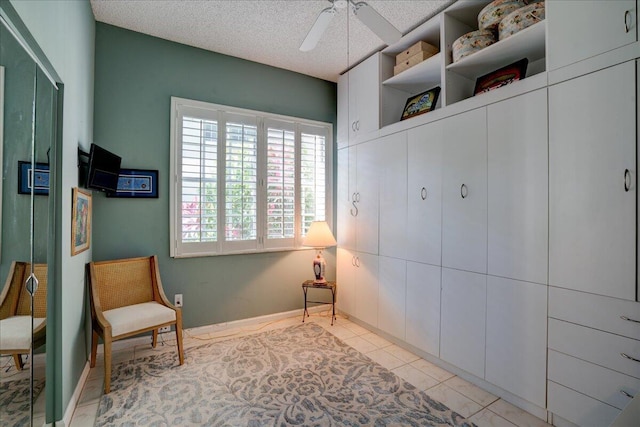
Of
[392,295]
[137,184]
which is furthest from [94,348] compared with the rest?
[392,295]

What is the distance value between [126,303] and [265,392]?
1.52 m

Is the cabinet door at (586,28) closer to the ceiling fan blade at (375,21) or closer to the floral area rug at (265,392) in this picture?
the ceiling fan blade at (375,21)

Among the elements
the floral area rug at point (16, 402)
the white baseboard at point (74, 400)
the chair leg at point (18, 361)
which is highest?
the chair leg at point (18, 361)

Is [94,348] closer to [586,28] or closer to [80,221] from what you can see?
[80,221]

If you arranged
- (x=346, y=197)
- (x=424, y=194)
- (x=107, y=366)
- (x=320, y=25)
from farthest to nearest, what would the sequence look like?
(x=346, y=197)
(x=424, y=194)
(x=107, y=366)
(x=320, y=25)

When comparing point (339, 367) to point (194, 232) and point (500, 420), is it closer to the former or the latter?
point (500, 420)

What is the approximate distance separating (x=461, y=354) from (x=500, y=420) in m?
0.52

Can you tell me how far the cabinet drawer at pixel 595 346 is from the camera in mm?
1572

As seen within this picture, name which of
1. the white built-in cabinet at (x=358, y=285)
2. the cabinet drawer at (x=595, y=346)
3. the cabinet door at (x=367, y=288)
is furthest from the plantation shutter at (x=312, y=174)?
the cabinet drawer at (x=595, y=346)

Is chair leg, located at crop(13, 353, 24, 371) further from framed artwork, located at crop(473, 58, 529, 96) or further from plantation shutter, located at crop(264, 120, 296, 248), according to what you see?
framed artwork, located at crop(473, 58, 529, 96)

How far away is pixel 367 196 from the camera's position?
11.1 ft

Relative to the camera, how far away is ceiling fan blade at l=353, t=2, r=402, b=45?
1.77 meters

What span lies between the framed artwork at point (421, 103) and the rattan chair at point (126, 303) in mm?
2841

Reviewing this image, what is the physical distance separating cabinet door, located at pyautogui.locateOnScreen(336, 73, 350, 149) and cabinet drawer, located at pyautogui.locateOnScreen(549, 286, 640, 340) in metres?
2.54
